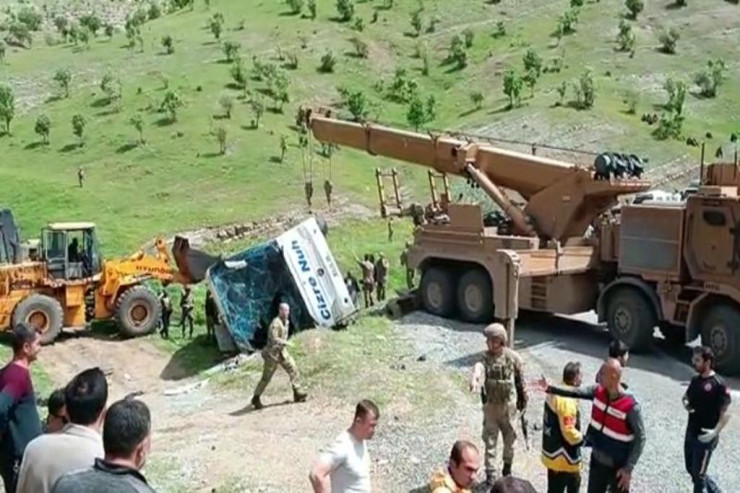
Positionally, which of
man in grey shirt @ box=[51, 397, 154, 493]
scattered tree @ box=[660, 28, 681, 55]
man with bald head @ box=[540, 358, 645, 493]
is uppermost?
man in grey shirt @ box=[51, 397, 154, 493]

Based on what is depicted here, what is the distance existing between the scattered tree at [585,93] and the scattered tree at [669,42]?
10994 millimetres

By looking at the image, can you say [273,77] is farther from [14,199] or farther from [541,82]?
[14,199]

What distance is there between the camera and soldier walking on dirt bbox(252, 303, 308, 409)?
1430cm

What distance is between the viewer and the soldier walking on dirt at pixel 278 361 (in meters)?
14.3

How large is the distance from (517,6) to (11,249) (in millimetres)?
50486

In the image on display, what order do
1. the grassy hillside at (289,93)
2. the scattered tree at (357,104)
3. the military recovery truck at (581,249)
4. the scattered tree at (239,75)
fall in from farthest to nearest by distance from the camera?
1. the scattered tree at (239,75)
2. the scattered tree at (357,104)
3. the grassy hillside at (289,93)
4. the military recovery truck at (581,249)

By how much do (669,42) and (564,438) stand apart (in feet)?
168

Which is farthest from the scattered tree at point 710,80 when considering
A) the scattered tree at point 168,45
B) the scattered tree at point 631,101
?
the scattered tree at point 168,45

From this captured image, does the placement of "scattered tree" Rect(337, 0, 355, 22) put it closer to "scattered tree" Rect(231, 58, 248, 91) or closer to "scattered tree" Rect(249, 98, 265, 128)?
"scattered tree" Rect(231, 58, 248, 91)

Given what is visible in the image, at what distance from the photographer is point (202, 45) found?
58812 mm

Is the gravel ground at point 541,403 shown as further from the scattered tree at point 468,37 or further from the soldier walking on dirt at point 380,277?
the scattered tree at point 468,37

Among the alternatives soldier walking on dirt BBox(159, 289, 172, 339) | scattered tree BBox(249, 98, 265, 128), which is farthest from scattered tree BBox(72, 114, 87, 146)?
soldier walking on dirt BBox(159, 289, 172, 339)

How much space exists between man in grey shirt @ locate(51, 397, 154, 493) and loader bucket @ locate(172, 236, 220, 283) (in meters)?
18.7

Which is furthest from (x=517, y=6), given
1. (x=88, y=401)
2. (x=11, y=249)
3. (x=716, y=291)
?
(x=88, y=401)
